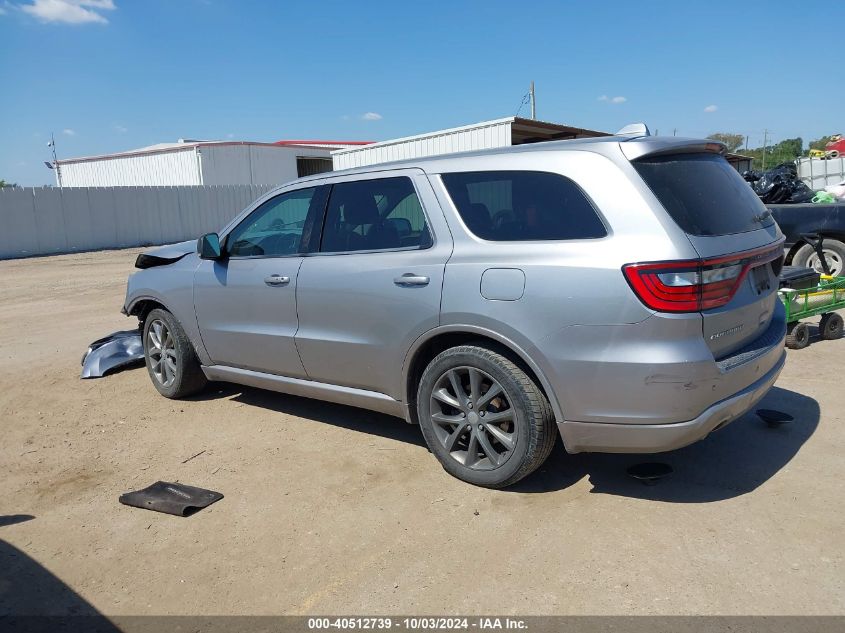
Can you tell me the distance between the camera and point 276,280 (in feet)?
15.6

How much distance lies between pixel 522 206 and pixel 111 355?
4907 millimetres

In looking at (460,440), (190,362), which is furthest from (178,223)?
(460,440)

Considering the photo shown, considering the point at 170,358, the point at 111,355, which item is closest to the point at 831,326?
the point at 170,358

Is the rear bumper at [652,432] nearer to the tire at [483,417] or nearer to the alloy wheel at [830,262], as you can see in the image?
the tire at [483,417]

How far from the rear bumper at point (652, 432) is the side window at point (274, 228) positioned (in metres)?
2.37

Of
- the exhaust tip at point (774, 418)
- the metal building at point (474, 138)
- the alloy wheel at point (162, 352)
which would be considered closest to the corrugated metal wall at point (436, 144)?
the metal building at point (474, 138)

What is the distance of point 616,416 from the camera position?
3303 millimetres

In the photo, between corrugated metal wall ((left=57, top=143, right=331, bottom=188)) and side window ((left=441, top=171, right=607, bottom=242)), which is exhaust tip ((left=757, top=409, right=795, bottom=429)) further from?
corrugated metal wall ((left=57, top=143, right=331, bottom=188))

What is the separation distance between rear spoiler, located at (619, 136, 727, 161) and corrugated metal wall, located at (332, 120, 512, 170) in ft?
34.8

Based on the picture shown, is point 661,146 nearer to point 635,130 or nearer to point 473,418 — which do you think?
point 635,130

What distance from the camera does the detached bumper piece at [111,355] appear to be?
666 centimetres

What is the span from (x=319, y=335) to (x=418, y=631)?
2.22m

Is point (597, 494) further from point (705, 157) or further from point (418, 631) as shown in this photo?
point (705, 157)

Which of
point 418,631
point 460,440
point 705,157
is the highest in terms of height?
point 705,157
